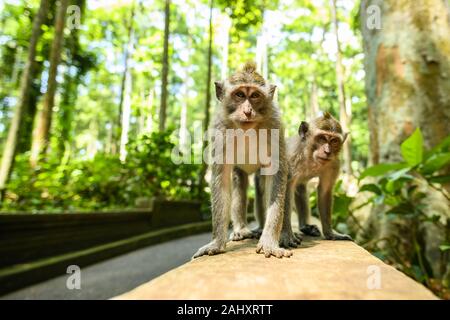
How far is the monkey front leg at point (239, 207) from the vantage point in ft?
11.7

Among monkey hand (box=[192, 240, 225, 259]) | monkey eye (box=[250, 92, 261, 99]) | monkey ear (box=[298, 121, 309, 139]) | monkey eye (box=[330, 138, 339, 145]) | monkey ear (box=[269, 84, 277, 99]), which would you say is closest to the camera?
monkey hand (box=[192, 240, 225, 259])

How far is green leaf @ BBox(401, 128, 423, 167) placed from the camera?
139 inches

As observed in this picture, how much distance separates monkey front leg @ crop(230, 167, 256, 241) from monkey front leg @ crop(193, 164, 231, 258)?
519mm

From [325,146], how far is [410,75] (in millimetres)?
3011

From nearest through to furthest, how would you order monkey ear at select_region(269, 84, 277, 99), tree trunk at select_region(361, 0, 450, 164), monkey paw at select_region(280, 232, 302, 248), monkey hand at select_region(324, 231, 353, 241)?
monkey paw at select_region(280, 232, 302, 248) < monkey ear at select_region(269, 84, 277, 99) < monkey hand at select_region(324, 231, 353, 241) < tree trunk at select_region(361, 0, 450, 164)

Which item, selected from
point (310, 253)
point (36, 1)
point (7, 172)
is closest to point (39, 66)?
point (36, 1)

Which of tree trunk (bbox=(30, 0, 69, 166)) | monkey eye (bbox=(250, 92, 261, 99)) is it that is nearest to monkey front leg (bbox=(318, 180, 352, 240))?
monkey eye (bbox=(250, 92, 261, 99))

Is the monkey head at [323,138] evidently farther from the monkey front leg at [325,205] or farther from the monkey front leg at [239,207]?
the monkey front leg at [239,207]

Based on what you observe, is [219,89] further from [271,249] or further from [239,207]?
[271,249]

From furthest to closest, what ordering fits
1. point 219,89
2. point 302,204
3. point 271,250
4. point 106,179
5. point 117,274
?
point 106,179
point 117,274
point 302,204
point 219,89
point 271,250

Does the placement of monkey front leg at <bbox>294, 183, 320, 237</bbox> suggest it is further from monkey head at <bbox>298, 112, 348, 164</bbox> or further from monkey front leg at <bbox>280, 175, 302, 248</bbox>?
monkey front leg at <bbox>280, 175, 302, 248</bbox>

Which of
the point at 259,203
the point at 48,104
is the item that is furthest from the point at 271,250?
the point at 48,104

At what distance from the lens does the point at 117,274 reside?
689 centimetres

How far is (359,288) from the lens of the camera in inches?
54.8
